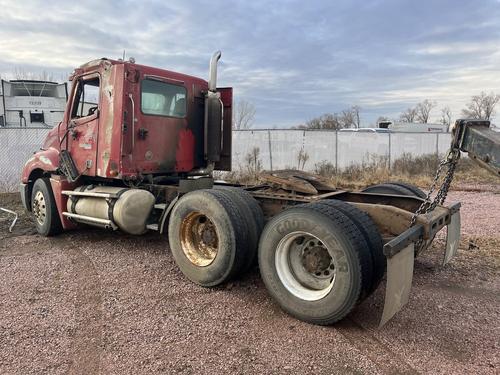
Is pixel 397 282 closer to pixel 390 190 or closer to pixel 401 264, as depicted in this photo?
pixel 401 264

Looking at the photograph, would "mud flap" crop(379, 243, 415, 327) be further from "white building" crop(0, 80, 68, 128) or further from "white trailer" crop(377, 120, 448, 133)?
"white trailer" crop(377, 120, 448, 133)

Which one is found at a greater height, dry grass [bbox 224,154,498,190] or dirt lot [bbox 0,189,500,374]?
dry grass [bbox 224,154,498,190]

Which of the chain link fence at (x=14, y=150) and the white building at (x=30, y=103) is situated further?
the white building at (x=30, y=103)

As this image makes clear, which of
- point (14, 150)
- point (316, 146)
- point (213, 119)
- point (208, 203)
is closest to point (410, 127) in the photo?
point (316, 146)

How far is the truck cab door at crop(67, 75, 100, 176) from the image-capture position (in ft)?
20.7

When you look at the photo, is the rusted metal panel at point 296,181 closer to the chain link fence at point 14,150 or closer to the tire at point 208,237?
the tire at point 208,237

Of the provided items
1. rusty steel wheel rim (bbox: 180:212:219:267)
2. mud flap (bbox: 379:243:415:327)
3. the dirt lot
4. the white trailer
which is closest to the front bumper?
mud flap (bbox: 379:243:415:327)

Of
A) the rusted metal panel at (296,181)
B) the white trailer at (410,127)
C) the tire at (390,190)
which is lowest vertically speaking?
the tire at (390,190)

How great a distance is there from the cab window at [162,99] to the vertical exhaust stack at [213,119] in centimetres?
39

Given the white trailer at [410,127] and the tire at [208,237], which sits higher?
the white trailer at [410,127]

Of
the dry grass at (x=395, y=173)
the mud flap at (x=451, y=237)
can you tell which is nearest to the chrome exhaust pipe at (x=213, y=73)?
the mud flap at (x=451, y=237)

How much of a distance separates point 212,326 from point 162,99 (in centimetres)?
363

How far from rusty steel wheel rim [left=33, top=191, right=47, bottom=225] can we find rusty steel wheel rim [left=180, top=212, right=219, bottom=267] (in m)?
3.25

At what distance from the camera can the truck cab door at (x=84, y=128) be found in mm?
6301
